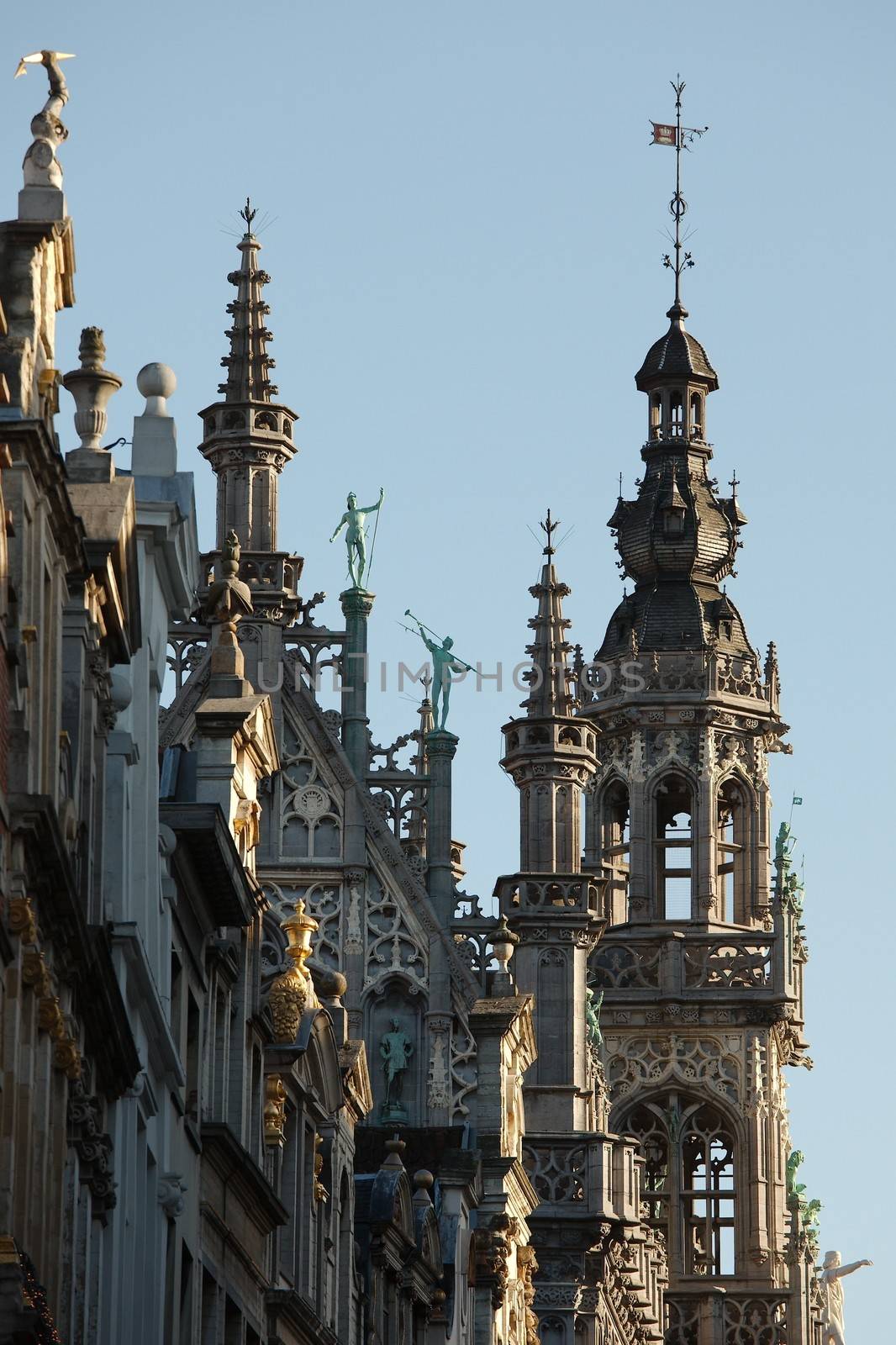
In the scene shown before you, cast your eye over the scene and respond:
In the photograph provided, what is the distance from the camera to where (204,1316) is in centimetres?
4578

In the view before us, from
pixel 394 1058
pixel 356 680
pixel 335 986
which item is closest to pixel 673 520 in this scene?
pixel 356 680

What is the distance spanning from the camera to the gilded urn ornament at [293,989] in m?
50.4

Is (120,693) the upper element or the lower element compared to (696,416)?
lower

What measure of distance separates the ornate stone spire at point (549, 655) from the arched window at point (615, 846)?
3008cm

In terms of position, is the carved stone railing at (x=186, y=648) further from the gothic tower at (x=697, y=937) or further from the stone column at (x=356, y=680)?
the gothic tower at (x=697, y=937)

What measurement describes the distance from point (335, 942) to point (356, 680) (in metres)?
4.38

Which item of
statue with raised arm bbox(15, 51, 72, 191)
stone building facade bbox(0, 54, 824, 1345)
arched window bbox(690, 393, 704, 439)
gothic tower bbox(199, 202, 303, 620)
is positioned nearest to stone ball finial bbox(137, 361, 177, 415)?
stone building facade bbox(0, 54, 824, 1345)

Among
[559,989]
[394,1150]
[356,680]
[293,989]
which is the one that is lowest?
[394,1150]

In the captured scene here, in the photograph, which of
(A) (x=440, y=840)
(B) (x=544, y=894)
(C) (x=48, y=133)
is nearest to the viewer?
(C) (x=48, y=133)

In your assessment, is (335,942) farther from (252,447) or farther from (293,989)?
(293,989)

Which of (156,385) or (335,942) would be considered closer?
(156,385)

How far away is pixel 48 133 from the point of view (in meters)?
36.8

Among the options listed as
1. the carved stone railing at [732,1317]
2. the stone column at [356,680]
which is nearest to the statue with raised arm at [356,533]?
the stone column at [356,680]

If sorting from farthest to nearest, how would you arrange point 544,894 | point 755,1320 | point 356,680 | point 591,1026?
Result: point 755,1320, point 591,1026, point 544,894, point 356,680
